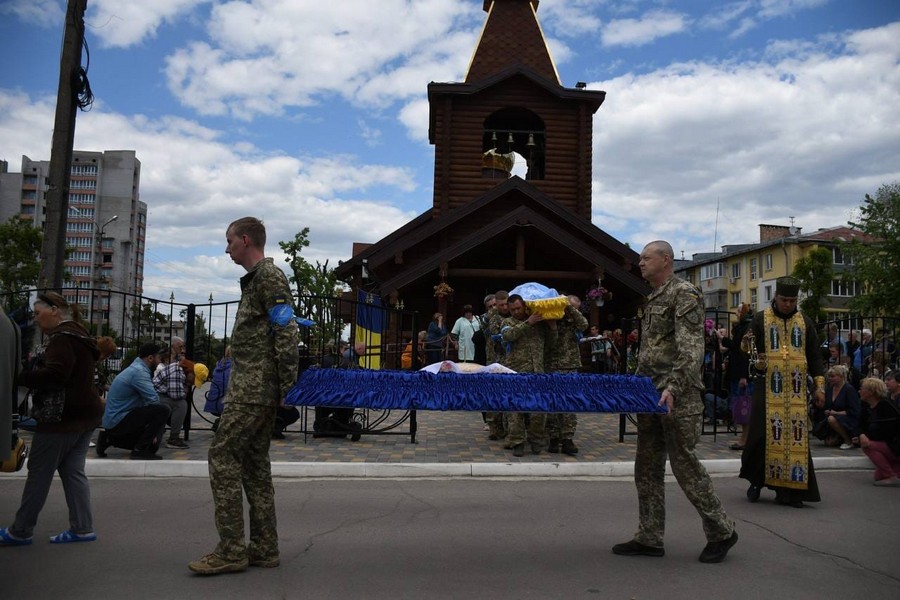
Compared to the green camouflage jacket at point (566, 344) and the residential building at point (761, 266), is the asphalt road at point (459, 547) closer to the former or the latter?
the green camouflage jacket at point (566, 344)

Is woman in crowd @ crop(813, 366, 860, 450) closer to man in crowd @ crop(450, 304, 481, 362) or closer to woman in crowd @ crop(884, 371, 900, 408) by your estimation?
woman in crowd @ crop(884, 371, 900, 408)

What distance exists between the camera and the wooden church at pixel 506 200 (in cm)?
1964

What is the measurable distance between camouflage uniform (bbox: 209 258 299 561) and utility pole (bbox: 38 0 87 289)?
732cm

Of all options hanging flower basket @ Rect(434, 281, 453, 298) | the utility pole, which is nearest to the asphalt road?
the utility pole

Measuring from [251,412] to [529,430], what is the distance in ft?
18.0

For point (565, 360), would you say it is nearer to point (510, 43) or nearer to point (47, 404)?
point (47, 404)

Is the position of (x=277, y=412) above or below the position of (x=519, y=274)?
below

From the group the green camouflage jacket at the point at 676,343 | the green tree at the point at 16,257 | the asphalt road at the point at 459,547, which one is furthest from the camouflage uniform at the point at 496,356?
the green tree at the point at 16,257

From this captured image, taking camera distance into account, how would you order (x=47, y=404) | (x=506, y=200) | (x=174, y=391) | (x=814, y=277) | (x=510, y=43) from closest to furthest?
(x=47, y=404) < (x=174, y=391) < (x=506, y=200) < (x=510, y=43) < (x=814, y=277)

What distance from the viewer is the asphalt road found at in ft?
14.2

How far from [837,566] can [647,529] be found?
1.28m

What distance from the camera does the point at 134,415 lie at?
8.50 metres

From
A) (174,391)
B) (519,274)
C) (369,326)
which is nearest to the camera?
(174,391)

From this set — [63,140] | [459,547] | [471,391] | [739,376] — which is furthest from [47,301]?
[739,376]
